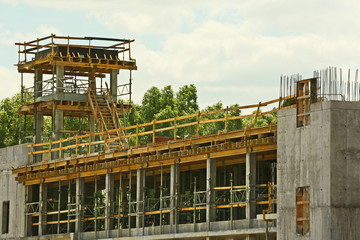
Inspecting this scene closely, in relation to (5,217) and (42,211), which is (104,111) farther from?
(42,211)

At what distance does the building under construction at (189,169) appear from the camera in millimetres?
30750

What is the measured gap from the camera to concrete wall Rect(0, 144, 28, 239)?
52969mm

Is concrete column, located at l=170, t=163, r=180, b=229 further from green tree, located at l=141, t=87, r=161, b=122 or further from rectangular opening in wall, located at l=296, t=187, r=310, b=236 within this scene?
green tree, located at l=141, t=87, r=161, b=122

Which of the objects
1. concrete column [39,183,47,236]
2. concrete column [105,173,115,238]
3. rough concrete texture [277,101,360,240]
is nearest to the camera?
rough concrete texture [277,101,360,240]

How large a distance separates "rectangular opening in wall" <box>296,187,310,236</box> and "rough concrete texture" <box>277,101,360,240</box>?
16cm

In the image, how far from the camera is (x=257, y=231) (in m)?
34.8

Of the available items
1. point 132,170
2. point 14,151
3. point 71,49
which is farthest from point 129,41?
point 132,170

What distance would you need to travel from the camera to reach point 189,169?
1750 inches

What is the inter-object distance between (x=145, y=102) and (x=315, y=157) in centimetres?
7226

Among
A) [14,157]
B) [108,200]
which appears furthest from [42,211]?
[108,200]

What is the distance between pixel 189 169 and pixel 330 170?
14885mm

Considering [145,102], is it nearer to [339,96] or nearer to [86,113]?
[86,113]

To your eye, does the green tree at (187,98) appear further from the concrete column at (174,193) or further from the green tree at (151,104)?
the concrete column at (174,193)

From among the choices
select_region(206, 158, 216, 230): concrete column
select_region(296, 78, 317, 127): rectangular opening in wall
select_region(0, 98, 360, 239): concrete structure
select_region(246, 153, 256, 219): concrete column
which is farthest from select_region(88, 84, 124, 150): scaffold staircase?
select_region(296, 78, 317, 127): rectangular opening in wall
